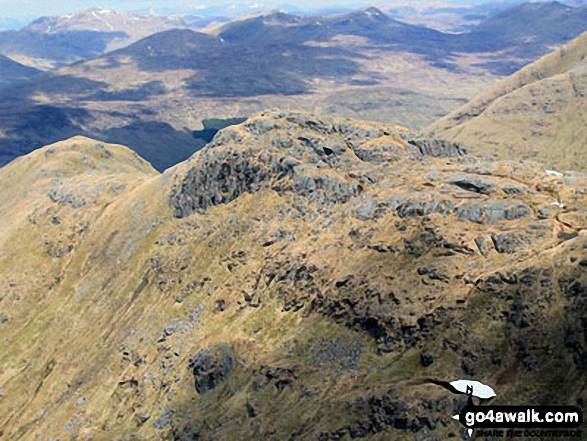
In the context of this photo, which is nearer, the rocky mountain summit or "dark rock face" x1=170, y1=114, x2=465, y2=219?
the rocky mountain summit

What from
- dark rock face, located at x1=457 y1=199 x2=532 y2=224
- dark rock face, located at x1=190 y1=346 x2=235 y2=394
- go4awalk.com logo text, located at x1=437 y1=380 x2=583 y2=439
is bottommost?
dark rock face, located at x1=190 y1=346 x2=235 y2=394

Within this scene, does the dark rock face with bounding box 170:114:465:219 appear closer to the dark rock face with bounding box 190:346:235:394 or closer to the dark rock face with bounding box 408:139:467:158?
the dark rock face with bounding box 408:139:467:158

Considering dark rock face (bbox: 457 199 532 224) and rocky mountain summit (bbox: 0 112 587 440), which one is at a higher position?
dark rock face (bbox: 457 199 532 224)

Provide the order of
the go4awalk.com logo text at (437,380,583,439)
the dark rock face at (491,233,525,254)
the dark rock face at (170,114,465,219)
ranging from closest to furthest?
the go4awalk.com logo text at (437,380,583,439) < the dark rock face at (491,233,525,254) < the dark rock face at (170,114,465,219)

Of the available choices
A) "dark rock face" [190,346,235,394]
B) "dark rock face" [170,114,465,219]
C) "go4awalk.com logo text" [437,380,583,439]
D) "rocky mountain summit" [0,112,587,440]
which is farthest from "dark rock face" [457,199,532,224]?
"dark rock face" [190,346,235,394]

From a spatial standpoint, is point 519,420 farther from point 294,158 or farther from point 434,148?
point 294,158

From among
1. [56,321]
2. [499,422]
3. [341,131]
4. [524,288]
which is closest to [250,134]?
[341,131]

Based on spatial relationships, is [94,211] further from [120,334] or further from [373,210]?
[373,210]

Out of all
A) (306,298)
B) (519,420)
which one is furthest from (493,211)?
(519,420)
